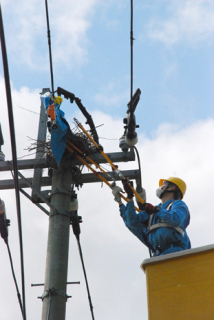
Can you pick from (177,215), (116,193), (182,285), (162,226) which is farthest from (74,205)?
(182,285)

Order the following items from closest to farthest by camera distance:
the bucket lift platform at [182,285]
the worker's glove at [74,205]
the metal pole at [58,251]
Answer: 1. the bucket lift platform at [182,285]
2. the metal pole at [58,251]
3. the worker's glove at [74,205]

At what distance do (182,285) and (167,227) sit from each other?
1170 mm

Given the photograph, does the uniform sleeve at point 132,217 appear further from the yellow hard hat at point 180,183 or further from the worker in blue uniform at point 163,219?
Answer: the yellow hard hat at point 180,183

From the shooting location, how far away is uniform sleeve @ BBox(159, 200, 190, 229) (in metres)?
5.69

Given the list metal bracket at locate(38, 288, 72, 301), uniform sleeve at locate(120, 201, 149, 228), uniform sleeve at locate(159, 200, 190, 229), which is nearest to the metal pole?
metal bracket at locate(38, 288, 72, 301)

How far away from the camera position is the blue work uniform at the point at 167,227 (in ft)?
18.7

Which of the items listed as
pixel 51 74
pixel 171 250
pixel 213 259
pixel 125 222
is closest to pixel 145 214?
pixel 125 222

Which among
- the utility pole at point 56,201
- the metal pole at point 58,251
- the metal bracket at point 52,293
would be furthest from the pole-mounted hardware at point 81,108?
the metal bracket at point 52,293

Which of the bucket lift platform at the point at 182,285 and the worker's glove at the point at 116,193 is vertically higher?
the worker's glove at the point at 116,193

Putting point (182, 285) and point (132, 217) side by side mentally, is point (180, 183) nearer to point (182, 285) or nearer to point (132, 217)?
point (132, 217)

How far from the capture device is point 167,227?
573 centimetres

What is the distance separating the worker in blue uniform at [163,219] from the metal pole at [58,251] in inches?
26.7

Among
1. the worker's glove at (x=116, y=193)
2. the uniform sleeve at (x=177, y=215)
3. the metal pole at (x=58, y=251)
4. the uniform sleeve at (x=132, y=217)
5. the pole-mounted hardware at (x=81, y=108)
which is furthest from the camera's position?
the pole-mounted hardware at (x=81, y=108)

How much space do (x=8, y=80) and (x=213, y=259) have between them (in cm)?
225
